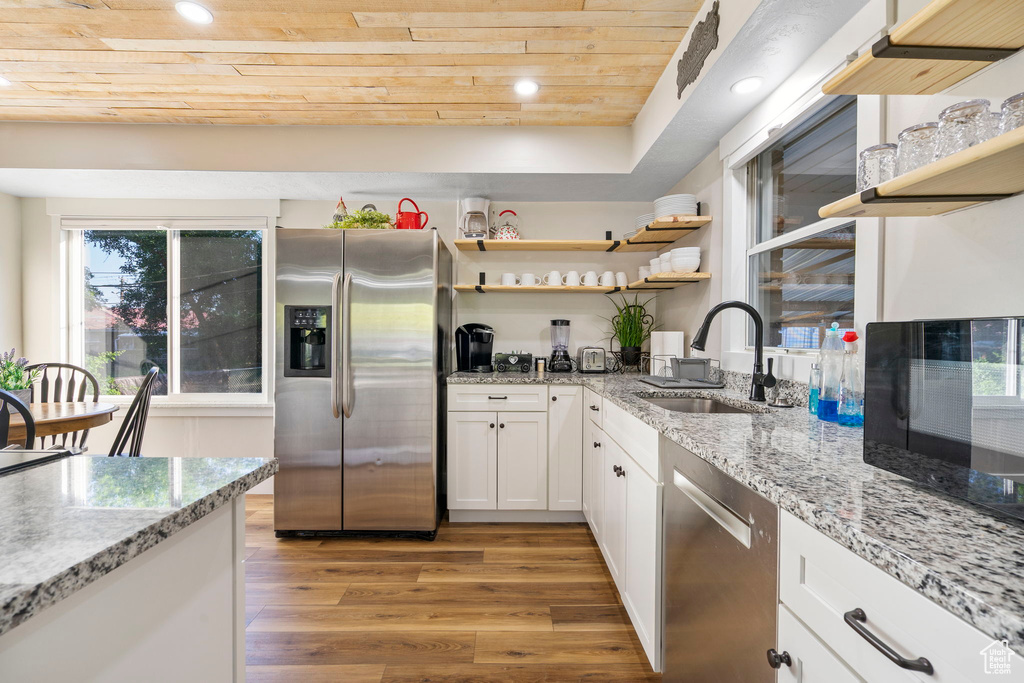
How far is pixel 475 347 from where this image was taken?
3242mm

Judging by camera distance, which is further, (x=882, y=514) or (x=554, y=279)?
(x=554, y=279)

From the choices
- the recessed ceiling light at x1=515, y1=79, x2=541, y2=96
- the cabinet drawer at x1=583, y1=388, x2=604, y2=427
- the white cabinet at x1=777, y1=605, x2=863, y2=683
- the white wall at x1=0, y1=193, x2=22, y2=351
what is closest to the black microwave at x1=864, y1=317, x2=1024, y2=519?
the white cabinet at x1=777, y1=605, x2=863, y2=683

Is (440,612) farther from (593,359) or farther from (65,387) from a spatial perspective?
(65,387)

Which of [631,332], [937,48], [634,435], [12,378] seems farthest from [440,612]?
[12,378]

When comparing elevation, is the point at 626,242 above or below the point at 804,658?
above

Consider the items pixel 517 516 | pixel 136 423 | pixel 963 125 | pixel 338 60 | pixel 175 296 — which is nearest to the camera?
pixel 963 125

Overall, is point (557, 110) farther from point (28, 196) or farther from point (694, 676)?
point (28, 196)

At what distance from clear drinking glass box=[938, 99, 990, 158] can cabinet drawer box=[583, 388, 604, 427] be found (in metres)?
1.68

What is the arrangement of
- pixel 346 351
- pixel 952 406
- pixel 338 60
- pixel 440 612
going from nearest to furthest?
pixel 952 406 → pixel 440 612 → pixel 338 60 → pixel 346 351

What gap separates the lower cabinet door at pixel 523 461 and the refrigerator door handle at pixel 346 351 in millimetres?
903

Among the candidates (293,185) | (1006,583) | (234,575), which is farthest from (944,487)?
(293,185)

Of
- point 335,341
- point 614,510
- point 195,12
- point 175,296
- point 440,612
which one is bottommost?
point 440,612

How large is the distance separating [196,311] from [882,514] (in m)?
4.14

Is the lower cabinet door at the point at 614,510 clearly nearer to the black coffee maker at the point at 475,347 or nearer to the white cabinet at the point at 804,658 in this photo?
the white cabinet at the point at 804,658
